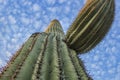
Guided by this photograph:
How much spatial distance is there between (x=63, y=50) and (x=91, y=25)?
0.89 meters

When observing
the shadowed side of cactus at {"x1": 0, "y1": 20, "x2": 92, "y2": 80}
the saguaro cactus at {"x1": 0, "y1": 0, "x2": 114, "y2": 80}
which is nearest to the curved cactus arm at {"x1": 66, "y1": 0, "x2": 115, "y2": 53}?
the saguaro cactus at {"x1": 0, "y1": 0, "x2": 114, "y2": 80}

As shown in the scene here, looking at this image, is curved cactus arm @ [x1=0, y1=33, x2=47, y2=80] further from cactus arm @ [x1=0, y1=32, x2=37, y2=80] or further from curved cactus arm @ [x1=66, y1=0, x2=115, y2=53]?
curved cactus arm @ [x1=66, y1=0, x2=115, y2=53]

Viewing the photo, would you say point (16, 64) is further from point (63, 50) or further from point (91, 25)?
point (91, 25)

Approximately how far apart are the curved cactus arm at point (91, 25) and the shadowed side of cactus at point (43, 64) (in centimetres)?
39

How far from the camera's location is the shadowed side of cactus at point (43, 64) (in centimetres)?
386

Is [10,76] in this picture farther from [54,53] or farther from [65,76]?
[54,53]

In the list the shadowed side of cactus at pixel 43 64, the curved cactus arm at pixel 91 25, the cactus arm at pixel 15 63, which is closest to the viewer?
the shadowed side of cactus at pixel 43 64

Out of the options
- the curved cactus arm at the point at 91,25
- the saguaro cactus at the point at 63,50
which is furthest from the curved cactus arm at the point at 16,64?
the curved cactus arm at the point at 91,25

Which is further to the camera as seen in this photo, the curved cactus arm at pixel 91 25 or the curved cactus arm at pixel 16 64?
the curved cactus arm at pixel 91 25

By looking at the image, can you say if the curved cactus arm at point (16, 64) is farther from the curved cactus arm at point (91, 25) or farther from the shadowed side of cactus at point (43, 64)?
the curved cactus arm at point (91, 25)

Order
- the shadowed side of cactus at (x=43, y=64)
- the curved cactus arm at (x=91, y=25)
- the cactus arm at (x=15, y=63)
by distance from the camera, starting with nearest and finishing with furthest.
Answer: the shadowed side of cactus at (x=43, y=64)
the cactus arm at (x=15, y=63)
the curved cactus arm at (x=91, y=25)

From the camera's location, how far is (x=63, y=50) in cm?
538

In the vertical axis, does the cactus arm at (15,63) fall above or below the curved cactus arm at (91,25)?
below

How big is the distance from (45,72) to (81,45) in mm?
2314
